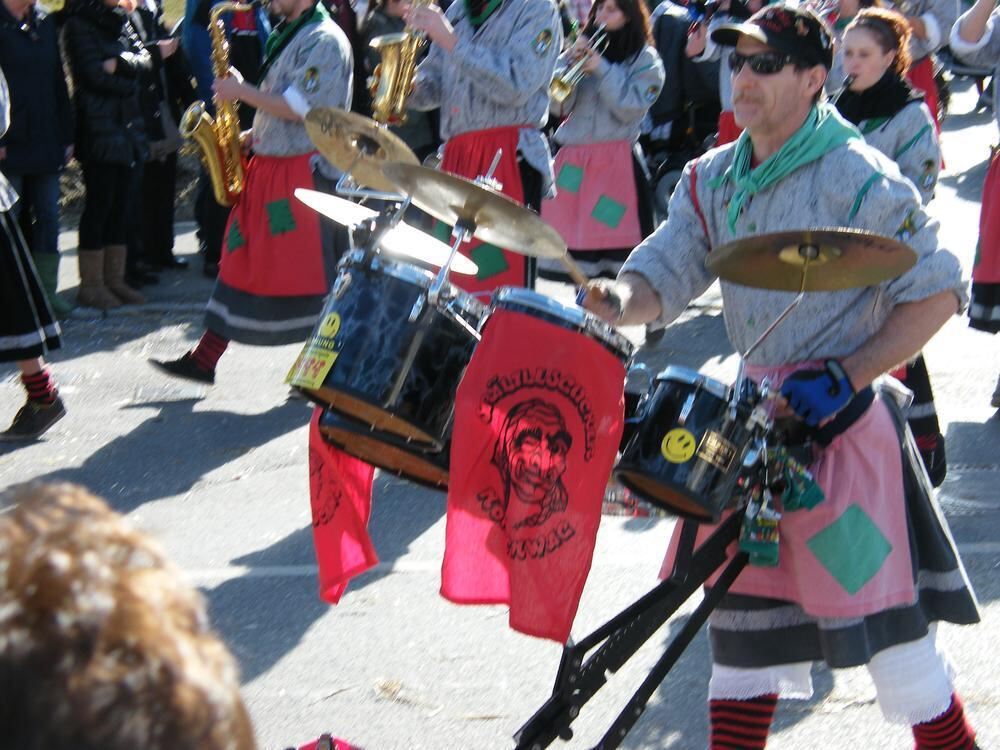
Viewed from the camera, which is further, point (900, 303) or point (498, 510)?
point (900, 303)

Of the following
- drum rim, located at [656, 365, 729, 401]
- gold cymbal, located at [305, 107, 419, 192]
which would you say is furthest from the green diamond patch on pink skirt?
drum rim, located at [656, 365, 729, 401]

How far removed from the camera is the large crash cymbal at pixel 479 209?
2568 mm

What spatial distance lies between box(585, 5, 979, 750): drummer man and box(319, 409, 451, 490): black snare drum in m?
0.45

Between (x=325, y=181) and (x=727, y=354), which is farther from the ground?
(x=325, y=181)

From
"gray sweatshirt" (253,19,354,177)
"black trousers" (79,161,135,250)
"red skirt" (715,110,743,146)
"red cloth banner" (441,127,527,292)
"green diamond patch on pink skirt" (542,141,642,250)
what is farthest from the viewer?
"red skirt" (715,110,743,146)

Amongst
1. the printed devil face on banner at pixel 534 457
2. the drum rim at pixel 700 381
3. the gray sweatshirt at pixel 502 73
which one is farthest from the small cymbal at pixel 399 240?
the gray sweatshirt at pixel 502 73

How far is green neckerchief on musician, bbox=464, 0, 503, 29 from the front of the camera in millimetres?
5254

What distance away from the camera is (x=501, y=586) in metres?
2.59

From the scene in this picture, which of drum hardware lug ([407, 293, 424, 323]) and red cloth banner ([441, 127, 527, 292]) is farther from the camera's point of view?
red cloth banner ([441, 127, 527, 292])

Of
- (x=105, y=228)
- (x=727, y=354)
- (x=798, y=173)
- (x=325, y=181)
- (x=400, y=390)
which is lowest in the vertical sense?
(x=727, y=354)

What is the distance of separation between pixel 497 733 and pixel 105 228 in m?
4.97

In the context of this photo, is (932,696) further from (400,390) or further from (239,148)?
(239,148)

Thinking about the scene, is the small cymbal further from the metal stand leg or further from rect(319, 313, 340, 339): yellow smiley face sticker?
the metal stand leg

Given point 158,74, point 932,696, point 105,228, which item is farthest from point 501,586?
point 158,74
